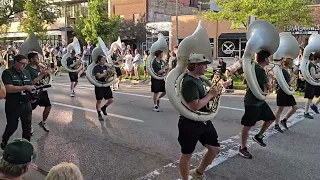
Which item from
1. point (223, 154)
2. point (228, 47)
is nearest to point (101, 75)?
point (223, 154)

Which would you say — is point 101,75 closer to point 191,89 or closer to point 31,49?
point 31,49

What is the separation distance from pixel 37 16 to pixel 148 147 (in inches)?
1138

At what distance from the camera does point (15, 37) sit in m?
59.1

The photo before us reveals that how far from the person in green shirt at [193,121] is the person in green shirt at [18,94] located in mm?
2708

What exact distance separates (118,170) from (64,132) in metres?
2.73

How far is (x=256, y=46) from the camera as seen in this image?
18.3 ft

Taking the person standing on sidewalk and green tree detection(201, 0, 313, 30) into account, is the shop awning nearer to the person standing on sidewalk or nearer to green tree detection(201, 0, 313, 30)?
green tree detection(201, 0, 313, 30)

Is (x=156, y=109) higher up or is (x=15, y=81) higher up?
(x=15, y=81)

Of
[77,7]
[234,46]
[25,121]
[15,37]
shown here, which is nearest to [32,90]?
[25,121]

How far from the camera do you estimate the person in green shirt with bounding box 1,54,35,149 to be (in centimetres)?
541

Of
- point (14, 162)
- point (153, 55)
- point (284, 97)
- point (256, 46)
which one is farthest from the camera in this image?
→ point (153, 55)

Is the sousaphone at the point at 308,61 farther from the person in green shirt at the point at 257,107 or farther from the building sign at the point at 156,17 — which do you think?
the building sign at the point at 156,17

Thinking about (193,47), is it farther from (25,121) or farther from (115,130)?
(115,130)

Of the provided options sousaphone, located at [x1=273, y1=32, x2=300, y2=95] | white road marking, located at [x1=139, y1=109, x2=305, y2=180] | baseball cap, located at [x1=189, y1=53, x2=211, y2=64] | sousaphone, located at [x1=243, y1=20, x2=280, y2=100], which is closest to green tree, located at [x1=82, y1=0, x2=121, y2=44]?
sousaphone, located at [x1=273, y1=32, x2=300, y2=95]
